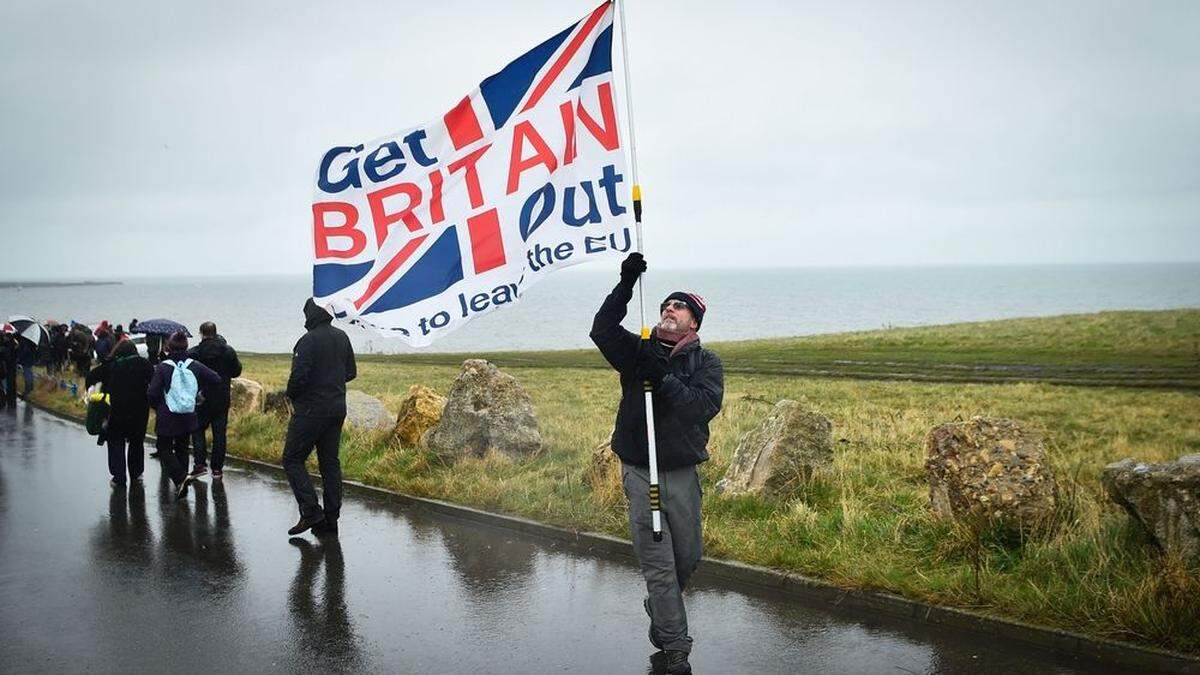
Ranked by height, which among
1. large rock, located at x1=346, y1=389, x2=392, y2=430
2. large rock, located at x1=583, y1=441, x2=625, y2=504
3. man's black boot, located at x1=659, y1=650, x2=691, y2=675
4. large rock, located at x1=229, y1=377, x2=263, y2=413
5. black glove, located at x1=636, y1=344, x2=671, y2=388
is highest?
black glove, located at x1=636, y1=344, x2=671, y2=388

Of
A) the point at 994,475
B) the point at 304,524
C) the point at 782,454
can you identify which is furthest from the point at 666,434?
the point at 304,524

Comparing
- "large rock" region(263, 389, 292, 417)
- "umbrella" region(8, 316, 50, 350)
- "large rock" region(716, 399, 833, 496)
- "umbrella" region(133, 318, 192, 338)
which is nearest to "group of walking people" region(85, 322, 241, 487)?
"umbrella" region(133, 318, 192, 338)

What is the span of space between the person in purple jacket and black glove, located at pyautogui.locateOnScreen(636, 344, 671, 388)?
7475mm

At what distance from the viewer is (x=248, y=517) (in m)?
9.89

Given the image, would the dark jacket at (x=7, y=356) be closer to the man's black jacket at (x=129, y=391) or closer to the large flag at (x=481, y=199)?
the man's black jacket at (x=129, y=391)

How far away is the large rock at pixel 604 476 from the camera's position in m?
9.17

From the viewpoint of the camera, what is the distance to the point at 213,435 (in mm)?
11828

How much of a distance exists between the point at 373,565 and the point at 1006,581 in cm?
481

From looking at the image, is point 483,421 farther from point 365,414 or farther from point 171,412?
point 365,414

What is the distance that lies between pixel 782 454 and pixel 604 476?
67.5 inches

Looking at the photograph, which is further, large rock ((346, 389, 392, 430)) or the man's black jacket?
large rock ((346, 389, 392, 430))

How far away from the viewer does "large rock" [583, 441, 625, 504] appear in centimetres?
917

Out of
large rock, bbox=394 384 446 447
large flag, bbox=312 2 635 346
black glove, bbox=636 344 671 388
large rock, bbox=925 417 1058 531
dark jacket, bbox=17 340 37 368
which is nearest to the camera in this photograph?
black glove, bbox=636 344 671 388

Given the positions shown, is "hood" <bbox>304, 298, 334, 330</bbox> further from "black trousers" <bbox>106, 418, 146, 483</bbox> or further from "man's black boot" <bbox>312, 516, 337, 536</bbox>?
"black trousers" <bbox>106, 418, 146, 483</bbox>
